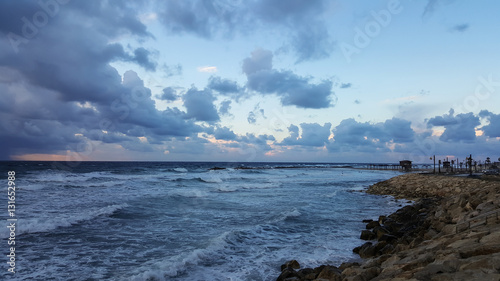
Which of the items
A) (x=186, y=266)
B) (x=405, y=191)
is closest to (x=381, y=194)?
(x=405, y=191)

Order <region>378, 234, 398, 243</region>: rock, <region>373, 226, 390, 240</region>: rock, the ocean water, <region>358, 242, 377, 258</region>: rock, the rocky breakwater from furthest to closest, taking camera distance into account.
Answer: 1. <region>373, 226, 390, 240</region>: rock
2. <region>378, 234, 398, 243</region>: rock
3. <region>358, 242, 377, 258</region>: rock
4. the ocean water
5. the rocky breakwater

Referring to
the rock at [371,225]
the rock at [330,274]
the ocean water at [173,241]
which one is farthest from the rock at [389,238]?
the rock at [330,274]

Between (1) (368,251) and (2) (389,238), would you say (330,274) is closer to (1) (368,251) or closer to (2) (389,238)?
(1) (368,251)

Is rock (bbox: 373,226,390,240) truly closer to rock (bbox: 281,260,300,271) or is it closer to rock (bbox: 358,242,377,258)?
rock (bbox: 358,242,377,258)

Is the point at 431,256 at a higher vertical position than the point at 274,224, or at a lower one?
higher

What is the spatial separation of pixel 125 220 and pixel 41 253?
5978 millimetres

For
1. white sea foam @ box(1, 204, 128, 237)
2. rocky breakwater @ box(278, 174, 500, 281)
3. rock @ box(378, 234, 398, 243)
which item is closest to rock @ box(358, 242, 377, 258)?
rocky breakwater @ box(278, 174, 500, 281)

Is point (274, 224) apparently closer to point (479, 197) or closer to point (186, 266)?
point (186, 266)

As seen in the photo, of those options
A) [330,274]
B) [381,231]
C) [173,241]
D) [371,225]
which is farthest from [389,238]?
[173,241]

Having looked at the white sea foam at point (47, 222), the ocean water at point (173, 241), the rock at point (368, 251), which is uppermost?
the rock at point (368, 251)

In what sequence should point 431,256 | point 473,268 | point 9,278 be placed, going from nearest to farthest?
point 473,268 → point 431,256 → point 9,278

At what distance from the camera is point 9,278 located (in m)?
8.48

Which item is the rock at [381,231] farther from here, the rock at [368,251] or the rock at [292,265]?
the rock at [292,265]

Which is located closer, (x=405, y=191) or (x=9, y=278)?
(x=9, y=278)
